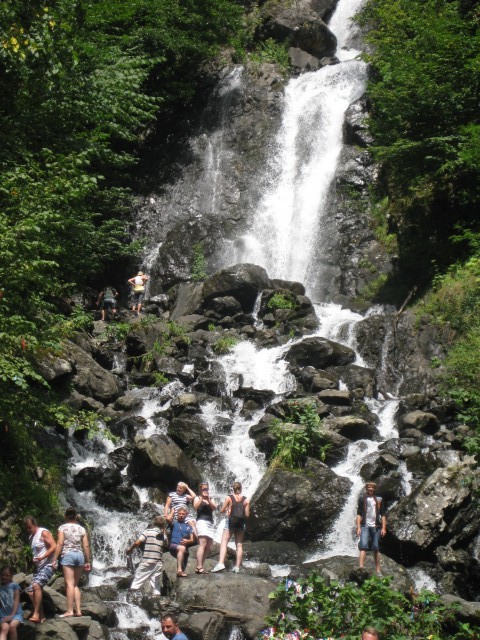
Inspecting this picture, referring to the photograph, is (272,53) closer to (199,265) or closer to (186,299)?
(199,265)

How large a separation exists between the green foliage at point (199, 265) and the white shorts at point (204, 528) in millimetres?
14653

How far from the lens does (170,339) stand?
66.0ft

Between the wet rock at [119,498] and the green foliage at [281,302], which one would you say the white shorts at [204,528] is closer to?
the wet rock at [119,498]

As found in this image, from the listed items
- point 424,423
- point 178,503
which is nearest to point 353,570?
point 178,503

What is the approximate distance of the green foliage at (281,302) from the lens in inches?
853

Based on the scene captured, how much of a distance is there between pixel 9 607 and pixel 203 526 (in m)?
3.78

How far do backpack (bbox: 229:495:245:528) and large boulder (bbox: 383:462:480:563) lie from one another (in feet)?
9.08

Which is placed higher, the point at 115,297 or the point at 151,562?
the point at 115,297

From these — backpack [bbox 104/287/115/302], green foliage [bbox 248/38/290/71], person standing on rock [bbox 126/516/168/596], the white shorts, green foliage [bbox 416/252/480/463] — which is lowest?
person standing on rock [bbox 126/516/168/596]

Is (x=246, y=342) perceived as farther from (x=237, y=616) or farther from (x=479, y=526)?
(x=237, y=616)

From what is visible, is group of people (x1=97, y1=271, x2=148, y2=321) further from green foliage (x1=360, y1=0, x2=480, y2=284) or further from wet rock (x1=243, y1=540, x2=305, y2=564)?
wet rock (x1=243, y1=540, x2=305, y2=564)

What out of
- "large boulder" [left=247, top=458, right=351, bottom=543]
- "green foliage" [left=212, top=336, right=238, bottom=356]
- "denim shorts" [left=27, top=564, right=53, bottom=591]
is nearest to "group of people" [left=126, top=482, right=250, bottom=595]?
"large boulder" [left=247, top=458, right=351, bottom=543]

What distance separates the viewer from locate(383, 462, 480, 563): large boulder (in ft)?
38.5

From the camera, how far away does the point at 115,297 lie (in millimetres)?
22750
